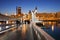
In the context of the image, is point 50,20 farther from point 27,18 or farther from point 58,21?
point 27,18

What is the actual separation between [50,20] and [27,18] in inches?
1498

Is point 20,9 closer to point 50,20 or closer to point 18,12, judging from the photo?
point 18,12

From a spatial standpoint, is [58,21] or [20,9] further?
[58,21]

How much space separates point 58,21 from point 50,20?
467 cm

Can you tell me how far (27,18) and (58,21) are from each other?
36496mm

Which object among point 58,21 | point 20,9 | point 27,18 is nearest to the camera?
point 20,9

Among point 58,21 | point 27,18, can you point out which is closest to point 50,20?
point 58,21

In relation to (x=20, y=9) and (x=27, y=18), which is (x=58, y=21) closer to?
(x=27, y=18)

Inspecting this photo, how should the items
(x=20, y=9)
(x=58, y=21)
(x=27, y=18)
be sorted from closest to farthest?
(x=20, y=9)
(x=27, y=18)
(x=58, y=21)

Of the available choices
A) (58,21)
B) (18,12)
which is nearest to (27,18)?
(18,12)

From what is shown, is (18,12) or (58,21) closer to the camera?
(18,12)

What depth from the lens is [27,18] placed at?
44688mm

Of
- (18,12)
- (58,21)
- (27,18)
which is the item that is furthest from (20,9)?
(58,21)

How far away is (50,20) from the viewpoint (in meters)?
81.1
